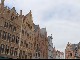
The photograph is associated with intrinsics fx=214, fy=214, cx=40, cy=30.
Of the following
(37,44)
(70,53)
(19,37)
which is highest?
(19,37)

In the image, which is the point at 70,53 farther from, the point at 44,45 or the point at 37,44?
the point at 37,44

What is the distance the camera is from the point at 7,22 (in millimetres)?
60375

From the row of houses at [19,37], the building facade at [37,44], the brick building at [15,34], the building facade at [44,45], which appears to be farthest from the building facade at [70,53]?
the brick building at [15,34]

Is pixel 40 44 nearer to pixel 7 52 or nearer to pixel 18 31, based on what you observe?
pixel 18 31

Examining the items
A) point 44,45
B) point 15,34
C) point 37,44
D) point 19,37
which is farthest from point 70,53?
point 15,34

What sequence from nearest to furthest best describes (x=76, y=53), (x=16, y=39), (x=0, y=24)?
(x=0, y=24)
(x=16, y=39)
(x=76, y=53)

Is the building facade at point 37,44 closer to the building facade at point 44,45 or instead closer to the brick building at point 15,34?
the brick building at point 15,34

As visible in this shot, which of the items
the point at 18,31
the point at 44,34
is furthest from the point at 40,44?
the point at 18,31

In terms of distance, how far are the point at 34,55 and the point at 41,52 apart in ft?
19.3

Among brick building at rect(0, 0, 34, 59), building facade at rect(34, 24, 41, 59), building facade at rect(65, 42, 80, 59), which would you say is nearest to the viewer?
brick building at rect(0, 0, 34, 59)

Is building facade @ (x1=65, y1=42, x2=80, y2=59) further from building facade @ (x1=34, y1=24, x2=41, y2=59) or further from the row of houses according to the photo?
building facade @ (x1=34, y1=24, x2=41, y2=59)

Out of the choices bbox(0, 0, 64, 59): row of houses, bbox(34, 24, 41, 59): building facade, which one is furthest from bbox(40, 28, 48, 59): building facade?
bbox(34, 24, 41, 59): building facade

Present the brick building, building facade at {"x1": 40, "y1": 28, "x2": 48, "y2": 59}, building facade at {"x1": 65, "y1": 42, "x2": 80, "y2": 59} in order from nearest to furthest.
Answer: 1. the brick building
2. building facade at {"x1": 40, "y1": 28, "x2": 48, "y2": 59}
3. building facade at {"x1": 65, "y1": 42, "x2": 80, "y2": 59}

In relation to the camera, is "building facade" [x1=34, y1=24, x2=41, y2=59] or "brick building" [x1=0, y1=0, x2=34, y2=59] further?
"building facade" [x1=34, y1=24, x2=41, y2=59]
